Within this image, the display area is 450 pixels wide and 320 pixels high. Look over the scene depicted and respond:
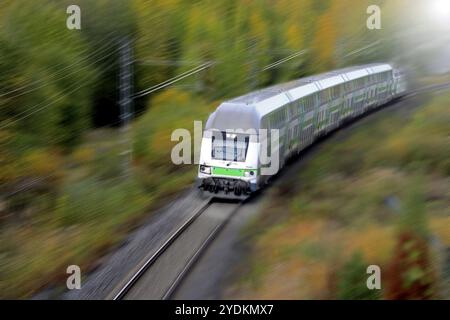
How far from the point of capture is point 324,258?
239 inches

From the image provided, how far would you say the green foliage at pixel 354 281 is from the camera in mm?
5652

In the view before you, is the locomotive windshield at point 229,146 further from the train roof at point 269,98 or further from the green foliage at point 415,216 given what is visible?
the green foliage at point 415,216

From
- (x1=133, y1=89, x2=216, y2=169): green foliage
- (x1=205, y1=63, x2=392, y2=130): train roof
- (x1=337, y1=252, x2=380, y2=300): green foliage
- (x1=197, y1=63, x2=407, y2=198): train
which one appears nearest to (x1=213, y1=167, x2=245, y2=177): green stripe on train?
(x1=197, y1=63, x2=407, y2=198): train

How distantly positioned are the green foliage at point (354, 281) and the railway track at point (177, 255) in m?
1.74

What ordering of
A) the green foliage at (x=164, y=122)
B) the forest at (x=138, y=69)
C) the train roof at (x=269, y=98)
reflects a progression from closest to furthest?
1. the train roof at (x=269, y=98)
2. the forest at (x=138, y=69)
3. the green foliage at (x=164, y=122)

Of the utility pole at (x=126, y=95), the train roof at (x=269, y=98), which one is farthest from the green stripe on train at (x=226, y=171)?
the utility pole at (x=126, y=95)

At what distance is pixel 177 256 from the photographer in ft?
22.1

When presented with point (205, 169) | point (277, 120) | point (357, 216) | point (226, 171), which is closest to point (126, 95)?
point (205, 169)

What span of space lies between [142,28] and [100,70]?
95 centimetres

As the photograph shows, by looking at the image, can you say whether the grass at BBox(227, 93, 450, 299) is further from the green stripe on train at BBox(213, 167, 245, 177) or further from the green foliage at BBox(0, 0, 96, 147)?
the green foliage at BBox(0, 0, 96, 147)

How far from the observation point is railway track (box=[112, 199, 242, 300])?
6.06 metres

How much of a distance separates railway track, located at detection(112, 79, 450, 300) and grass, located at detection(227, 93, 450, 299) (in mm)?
606

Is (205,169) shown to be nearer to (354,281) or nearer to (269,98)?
(269,98)
